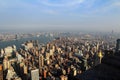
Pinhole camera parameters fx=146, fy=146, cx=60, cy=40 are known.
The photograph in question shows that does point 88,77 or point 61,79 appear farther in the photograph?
point 61,79

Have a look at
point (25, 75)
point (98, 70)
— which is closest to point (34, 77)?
point (25, 75)

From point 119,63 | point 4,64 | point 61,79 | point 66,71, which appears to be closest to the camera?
point 119,63

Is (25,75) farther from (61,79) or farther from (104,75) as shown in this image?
(104,75)

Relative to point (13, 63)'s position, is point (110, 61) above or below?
above

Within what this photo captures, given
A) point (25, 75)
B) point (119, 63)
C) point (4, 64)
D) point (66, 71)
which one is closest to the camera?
point (119, 63)

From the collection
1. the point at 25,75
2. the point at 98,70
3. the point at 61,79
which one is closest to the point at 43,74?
the point at 25,75

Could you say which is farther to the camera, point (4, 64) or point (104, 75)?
point (4, 64)

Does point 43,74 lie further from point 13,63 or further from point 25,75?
point 13,63

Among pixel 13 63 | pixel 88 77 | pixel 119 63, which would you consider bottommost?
pixel 13 63

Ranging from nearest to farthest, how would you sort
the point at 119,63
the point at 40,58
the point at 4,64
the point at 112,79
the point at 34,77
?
the point at 112,79, the point at 119,63, the point at 34,77, the point at 4,64, the point at 40,58

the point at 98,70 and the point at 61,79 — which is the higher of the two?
the point at 98,70
